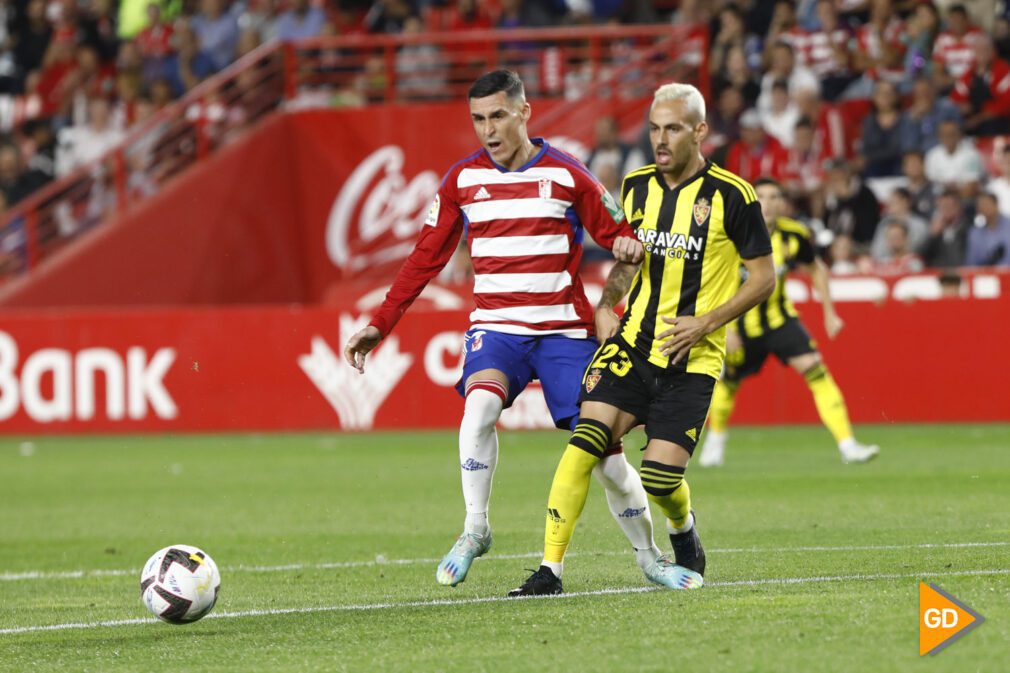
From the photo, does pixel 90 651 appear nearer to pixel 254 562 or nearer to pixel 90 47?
pixel 254 562

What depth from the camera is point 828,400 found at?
13070mm

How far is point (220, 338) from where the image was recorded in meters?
18.2

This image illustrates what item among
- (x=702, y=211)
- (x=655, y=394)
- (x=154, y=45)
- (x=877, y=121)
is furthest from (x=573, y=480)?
(x=154, y=45)

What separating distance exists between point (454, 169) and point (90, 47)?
18132 mm

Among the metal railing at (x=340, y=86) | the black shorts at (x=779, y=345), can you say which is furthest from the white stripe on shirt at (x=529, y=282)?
the metal railing at (x=340, y=86)

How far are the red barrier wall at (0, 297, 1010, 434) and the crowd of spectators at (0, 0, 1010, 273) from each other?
1007mm

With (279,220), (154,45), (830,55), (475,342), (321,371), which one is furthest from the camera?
(154,45)

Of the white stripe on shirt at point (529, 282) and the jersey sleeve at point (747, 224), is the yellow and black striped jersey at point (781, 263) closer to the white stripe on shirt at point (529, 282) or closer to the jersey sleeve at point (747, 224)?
the white stripe on shirt at point (529, 282)

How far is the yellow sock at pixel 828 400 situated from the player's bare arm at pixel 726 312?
6.36m

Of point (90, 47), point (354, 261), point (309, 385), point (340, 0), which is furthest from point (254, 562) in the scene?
point (90, 47)

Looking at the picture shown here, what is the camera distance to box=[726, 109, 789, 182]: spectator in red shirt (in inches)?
739

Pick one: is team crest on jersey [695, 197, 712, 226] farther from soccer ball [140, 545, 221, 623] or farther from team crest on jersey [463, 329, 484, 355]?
soccer ball [140, 545, 221, 623]

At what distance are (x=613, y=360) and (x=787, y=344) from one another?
20.8 ft

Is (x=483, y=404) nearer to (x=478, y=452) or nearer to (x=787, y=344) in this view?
(x=478, y=452)
